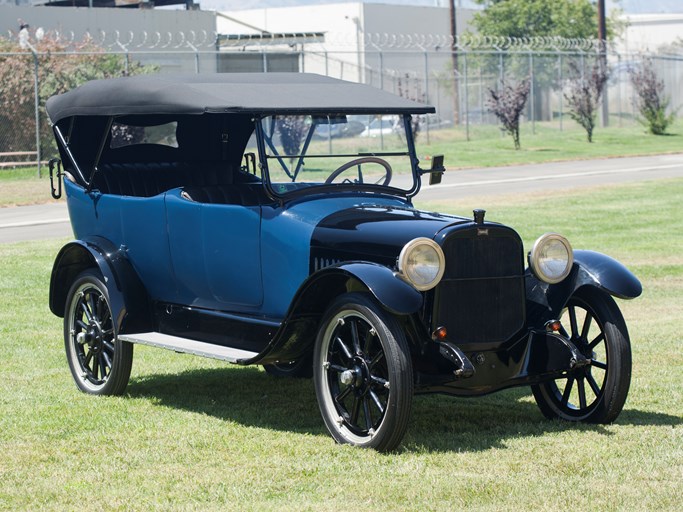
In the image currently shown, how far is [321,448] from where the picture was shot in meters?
6.11

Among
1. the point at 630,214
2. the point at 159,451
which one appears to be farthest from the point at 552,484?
the point at 630,214

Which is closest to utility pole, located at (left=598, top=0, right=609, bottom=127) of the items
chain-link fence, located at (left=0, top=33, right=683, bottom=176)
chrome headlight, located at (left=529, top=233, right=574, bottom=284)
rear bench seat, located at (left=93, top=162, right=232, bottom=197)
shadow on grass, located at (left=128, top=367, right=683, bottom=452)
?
chain-link fence, located at (left=0, top=33, right=683, bottom=176)

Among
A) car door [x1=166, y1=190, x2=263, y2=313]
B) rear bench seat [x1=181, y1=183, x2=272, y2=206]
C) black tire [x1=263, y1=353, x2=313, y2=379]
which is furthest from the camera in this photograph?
black tire [x1=263, y1=353, x2=313, y2=379]

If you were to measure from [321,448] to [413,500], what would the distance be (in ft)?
3.27

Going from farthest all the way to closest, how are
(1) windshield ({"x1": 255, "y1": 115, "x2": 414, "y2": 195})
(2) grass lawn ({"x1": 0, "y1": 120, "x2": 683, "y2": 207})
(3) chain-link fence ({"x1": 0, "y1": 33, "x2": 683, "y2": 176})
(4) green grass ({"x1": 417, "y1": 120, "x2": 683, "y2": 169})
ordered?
(4) green grass ({"x1": 417, "y1": 120, "x2": 683, "y2": 169}), (3) chain-link fence ({"x1": 0, "y1": 33, "x2": 683, "y2": 176}), (2) grass lawn ({"x1": 0, "y1": 120, "x2": 683, "y2": 207}), (1) windshield ({"x1": 255, "y1": 115, "x2": 414, "y2": 195})

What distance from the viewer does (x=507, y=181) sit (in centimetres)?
2566

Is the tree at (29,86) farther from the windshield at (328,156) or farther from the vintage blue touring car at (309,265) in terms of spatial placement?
the windshield at (328,156)

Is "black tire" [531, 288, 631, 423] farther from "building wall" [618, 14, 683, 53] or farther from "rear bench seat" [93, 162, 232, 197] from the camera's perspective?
"building wall" [618, 14, 683, 53]

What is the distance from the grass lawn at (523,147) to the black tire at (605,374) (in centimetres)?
1844

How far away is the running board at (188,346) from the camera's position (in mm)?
6762

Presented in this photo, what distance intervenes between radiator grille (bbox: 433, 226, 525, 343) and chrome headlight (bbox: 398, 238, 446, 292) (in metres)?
0.20

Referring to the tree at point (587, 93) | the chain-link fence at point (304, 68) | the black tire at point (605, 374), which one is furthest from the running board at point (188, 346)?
the tree at point (587, 93)

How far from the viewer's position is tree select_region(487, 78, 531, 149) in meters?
35.3

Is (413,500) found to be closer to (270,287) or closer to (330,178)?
(270,287)
